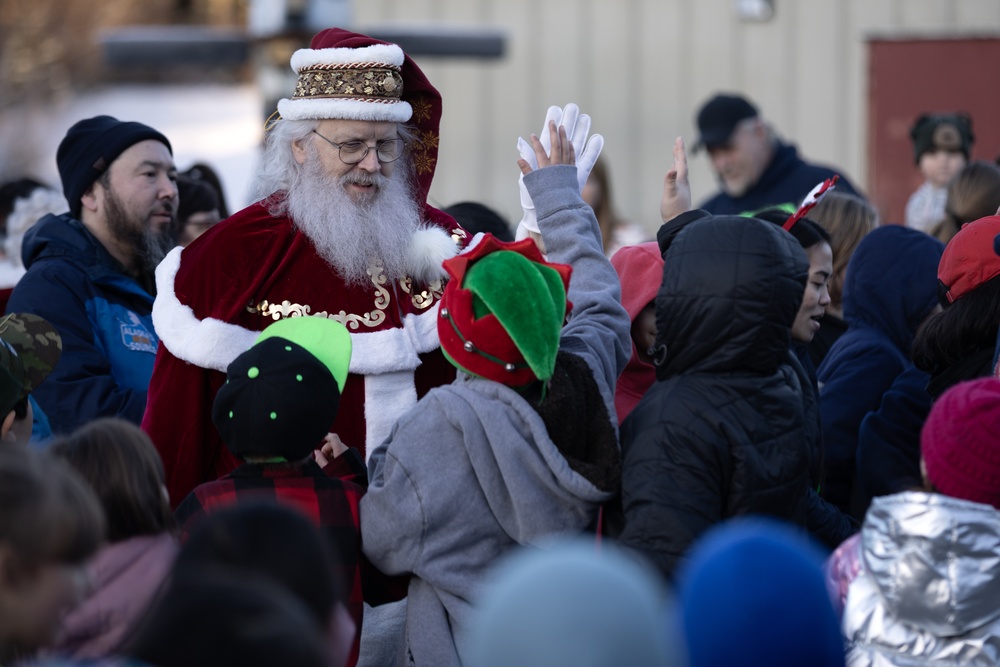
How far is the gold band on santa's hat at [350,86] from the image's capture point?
144 inches

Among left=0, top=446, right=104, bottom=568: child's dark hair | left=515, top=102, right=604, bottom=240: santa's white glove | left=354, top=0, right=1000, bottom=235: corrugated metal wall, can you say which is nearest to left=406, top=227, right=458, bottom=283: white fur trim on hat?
left=515, top=102, right=604, bottom=240: santa's white glove

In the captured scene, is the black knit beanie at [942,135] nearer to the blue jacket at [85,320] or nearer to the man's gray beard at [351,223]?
the man's gray beard at [351,223]

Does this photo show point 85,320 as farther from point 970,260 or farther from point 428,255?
point 970,260

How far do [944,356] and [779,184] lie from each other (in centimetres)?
343

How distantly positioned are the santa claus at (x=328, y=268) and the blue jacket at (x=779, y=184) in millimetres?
3268

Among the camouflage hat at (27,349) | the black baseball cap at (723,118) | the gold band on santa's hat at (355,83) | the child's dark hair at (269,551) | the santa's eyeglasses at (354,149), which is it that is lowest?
the child's dark hair at (269,551)

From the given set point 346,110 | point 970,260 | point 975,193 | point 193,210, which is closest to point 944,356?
point 970,260

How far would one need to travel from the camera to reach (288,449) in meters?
2.69

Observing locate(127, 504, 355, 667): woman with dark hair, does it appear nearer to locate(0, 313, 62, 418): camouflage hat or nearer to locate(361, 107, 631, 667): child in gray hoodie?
locate(361, 107, 631, 667): child in gray hoodie

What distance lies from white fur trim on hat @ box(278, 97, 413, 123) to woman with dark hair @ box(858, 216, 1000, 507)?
1589 mm

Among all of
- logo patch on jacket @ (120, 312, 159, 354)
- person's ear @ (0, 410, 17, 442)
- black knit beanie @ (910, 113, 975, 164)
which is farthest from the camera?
black knit beanie @ (910, 113, 975, 164)

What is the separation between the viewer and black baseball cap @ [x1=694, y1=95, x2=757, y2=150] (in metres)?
6.89

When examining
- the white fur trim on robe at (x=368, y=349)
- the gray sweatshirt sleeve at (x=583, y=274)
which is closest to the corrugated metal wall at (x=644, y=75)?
the white fur trim on robe at (x=368, y=349)

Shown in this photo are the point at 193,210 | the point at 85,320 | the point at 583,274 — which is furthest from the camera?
the point at 193,210
